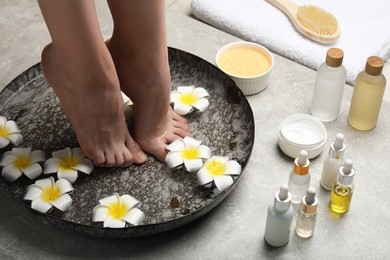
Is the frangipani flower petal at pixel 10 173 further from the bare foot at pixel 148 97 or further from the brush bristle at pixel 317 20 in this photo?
the brush bristle at pixel 317 20

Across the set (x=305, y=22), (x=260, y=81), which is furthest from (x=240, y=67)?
(x=305, y=22)

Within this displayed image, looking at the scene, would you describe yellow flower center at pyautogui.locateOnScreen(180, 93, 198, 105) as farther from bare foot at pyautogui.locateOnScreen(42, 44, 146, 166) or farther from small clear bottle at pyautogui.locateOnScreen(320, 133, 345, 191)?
small clear bottle at pyautogui.locateOnScreen(320, 133, 345, 191)

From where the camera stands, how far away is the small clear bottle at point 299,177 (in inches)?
46.0

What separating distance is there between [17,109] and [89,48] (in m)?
Answer: 0.39

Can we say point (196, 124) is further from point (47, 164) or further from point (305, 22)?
point (305, 22)

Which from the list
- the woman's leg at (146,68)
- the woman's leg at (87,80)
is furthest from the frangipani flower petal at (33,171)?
the woman's leg at (146,68)

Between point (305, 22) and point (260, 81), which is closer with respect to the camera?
point (260, 81)

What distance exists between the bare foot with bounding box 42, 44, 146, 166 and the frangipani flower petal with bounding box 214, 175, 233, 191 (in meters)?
0.17

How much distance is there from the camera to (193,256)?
119 centimetres

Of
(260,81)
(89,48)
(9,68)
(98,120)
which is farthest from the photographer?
(9,68)

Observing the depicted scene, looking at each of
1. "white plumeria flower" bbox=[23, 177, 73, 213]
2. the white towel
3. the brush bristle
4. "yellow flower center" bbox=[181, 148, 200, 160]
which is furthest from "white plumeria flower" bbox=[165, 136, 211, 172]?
the brush bristle

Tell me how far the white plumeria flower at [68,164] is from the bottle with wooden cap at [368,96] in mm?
596

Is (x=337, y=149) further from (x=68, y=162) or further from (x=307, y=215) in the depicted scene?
(x=68, y=162)

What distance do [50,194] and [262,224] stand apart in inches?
16.5
